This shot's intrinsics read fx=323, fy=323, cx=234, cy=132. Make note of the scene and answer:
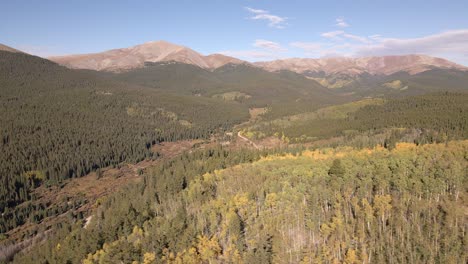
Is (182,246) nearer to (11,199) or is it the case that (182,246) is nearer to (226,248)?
(226,248)

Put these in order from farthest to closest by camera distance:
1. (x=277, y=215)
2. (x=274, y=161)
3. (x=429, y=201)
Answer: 1. (x=274, y=161)
2. (x=277, y=215)
3. (x=429, y=201)

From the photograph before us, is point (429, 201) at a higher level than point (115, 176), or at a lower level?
higher

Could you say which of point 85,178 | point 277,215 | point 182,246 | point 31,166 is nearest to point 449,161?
point 277,215

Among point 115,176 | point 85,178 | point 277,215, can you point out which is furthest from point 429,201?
point 85,178

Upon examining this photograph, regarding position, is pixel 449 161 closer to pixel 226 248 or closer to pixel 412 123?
pixel 226 248

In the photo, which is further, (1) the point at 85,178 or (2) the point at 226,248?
(1) the point at 85,178

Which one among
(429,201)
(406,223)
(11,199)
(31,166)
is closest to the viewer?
(406,223)

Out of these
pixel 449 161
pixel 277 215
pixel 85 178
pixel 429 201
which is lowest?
pixel 85 178
